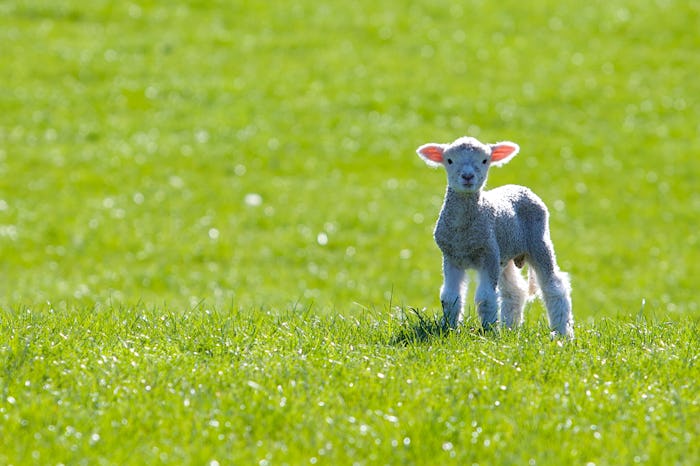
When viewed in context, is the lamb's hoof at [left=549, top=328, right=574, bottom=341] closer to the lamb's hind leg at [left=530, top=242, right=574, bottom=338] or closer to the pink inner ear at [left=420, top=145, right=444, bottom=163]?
the lamb's hind leg at [left=530, top=242, right=574, bottom=338]

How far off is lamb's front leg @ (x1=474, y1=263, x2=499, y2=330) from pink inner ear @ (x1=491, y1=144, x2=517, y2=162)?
85cm

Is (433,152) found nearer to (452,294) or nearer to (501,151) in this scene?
(501,151)

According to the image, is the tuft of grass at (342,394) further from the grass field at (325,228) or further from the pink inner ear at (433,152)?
the pink inner ear at (433,152)

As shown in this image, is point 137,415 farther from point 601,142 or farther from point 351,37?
point 351,37

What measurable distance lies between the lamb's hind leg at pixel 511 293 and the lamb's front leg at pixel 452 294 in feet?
2.18

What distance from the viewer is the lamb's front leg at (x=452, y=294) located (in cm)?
776

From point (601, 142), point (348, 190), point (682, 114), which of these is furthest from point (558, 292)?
point (682, 114)

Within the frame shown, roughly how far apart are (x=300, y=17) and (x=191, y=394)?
2589 centimetres

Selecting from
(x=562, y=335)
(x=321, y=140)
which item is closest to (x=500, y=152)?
(x=562, y=335)

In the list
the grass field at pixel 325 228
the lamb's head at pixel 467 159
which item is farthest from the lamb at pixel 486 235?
the grass field at pixel 325 228

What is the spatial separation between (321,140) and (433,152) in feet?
56.7

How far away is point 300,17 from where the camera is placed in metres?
31.4

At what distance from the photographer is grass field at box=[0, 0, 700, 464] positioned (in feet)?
20.8

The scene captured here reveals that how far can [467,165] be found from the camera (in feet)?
25.4
